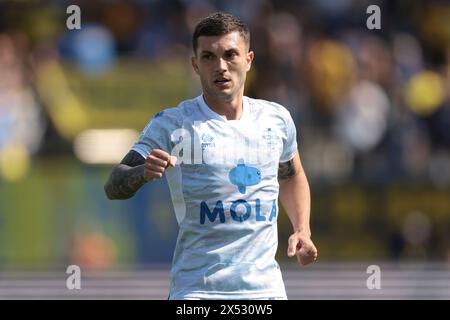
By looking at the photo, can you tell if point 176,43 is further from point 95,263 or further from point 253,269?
point 253,269

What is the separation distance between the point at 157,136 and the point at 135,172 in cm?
28

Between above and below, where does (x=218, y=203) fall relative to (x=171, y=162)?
below

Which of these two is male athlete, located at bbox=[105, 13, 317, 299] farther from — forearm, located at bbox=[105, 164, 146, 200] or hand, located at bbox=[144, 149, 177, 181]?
hand, located at bbox=[144, 149, 177, 181]

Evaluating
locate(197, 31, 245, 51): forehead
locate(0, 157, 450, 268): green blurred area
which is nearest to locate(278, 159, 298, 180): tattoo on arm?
locate(197, 31, 245, 51): forehead

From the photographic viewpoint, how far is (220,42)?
729cm

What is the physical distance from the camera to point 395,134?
1700cm

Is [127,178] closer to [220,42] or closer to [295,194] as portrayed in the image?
[220,42]

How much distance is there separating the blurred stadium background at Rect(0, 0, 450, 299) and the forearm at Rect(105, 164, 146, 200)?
23.3 feet

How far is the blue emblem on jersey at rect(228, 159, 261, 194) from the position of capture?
7246 mm

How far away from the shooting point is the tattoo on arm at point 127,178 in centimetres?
704

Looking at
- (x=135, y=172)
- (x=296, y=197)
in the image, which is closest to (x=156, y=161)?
(x=135, y=172)

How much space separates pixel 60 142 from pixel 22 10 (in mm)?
3741
